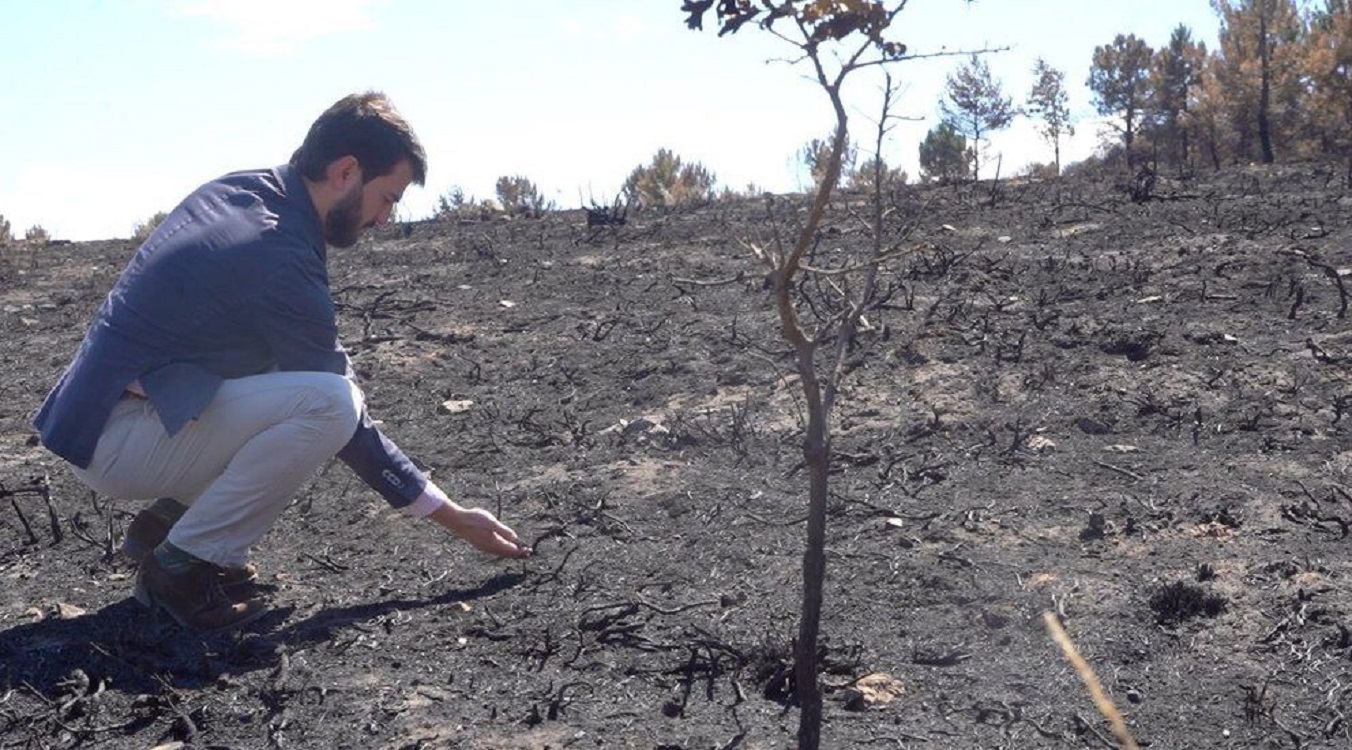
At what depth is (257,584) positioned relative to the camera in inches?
160

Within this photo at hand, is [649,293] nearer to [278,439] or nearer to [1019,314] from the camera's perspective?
[1019,314]

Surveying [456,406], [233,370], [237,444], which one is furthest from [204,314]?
[456,406]

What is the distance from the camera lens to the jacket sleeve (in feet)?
11.8

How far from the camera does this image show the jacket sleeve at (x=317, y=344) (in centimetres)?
361

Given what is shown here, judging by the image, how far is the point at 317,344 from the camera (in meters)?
3.74

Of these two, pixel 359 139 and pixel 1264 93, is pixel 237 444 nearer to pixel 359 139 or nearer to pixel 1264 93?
pixel 359 139

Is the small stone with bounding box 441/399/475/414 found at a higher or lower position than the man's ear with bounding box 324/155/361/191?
lower

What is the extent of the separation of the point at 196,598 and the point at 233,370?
1.84 feet

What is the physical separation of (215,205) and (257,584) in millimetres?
1012

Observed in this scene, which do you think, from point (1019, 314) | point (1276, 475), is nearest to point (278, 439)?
point (1276, 475)

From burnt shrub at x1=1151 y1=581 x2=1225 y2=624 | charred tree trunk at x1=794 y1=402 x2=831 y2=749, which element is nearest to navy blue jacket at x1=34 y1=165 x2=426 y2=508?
charred tree trunk at x1=794 y1=402 x2=831 y2=749

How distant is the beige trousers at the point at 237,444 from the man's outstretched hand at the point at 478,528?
360 millimetres

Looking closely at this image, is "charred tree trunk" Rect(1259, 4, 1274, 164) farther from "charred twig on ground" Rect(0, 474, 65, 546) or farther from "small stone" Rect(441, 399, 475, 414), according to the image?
"charred twig on ground" Rect(0, 474, 65, 546)

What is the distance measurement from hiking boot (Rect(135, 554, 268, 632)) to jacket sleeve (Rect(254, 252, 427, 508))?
1.46ft
